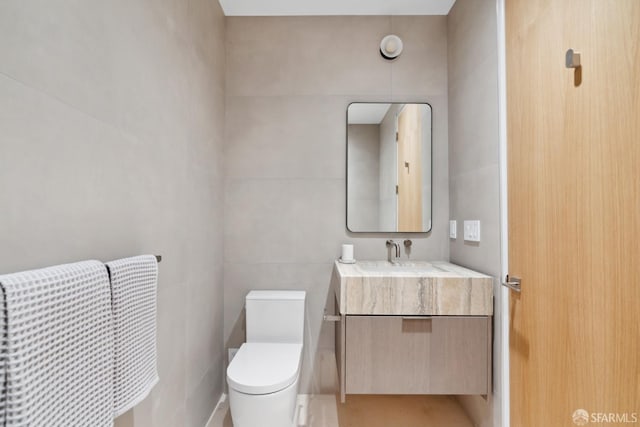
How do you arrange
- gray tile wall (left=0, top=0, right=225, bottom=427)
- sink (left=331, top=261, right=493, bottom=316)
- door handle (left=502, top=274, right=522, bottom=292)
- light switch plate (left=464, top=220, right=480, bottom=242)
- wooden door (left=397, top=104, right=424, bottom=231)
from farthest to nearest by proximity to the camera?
wooden door (left=397, top=104, right=424, bottom=231) < light switch plate (left=464, top=220, right=480, bottom=242) < sink (left=331, top=261, right=493, bottom=316) < door handle (left=502, top=274, right=522, bottom=292) < gray tile wall (left=0, top=0, right=225, bottom=427)

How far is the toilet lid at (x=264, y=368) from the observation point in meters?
1.37

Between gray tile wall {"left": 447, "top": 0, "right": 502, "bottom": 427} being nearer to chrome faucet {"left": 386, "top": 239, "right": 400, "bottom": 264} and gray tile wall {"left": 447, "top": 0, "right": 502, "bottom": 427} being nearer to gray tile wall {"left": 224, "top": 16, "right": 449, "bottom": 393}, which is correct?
gray tile wall {"left": 224, "top": 16, "right": 449, "bottom": 393}

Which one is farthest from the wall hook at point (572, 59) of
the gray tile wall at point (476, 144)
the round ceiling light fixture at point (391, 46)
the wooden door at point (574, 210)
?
the round ceiling light fixture at point (391, 46)

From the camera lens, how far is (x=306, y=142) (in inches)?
84.5

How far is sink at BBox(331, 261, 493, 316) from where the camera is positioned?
1.51 m

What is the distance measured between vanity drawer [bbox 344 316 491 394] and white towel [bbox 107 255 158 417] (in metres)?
0.86

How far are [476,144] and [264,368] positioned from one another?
62.4 inches

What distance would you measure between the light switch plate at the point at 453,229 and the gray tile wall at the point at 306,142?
0.04 m

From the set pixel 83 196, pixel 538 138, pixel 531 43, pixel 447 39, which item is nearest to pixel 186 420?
pixel 83 196

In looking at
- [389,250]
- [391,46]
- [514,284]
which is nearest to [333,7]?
[391,46]

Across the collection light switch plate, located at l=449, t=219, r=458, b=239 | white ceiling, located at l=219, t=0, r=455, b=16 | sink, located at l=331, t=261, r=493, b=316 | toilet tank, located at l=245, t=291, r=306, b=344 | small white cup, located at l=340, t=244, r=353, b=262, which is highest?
white ceiling, located at l=219, t=0, r=455, b=16

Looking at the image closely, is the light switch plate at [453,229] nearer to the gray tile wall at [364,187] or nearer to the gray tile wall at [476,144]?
the gray tile wall at [476,144]

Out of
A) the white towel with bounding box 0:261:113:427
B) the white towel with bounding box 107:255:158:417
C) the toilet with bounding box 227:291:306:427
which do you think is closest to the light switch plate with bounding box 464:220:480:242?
the toilet with bounding box 227:291:306:427

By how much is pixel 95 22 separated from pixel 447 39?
2.03 metres
